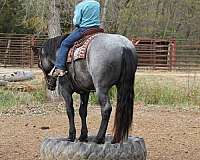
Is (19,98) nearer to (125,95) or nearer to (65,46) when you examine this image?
(65,46)

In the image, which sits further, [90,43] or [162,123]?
[162,123]

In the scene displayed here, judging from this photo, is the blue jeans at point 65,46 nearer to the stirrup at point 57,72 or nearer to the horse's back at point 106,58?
the stirrup at point 57,72

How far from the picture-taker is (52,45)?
7102mm

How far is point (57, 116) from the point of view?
12211mm

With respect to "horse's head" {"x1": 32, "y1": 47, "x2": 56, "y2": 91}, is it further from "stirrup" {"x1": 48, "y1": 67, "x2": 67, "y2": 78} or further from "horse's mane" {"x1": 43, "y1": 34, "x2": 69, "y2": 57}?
"stirrup" {"x1": 48, "y1": 67, "x2": 67, "y2": 78}

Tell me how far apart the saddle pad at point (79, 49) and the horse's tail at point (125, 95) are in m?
0.51

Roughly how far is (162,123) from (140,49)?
69.2 ft

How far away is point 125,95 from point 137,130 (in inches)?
160

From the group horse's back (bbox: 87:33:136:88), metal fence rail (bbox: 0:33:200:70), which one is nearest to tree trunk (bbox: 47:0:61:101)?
horse's back (bbox: 87:33:136:88)

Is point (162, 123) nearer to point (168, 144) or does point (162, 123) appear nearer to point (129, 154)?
point (168, 144)

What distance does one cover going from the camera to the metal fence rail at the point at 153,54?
103 feet

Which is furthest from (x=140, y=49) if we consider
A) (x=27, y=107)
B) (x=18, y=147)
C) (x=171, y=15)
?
(x=18, y=147)

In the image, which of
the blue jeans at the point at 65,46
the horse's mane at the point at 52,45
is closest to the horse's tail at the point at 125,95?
the blue jeans at the point at 65,46

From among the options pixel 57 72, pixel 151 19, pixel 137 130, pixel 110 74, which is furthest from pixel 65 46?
pixel 151 19
